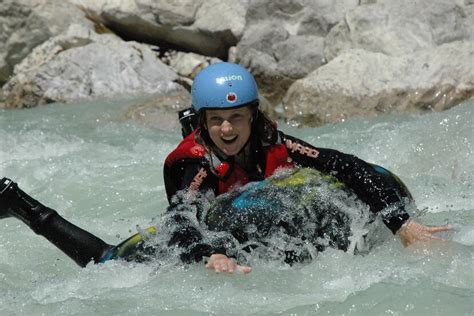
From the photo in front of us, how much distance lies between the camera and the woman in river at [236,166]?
14.4 feet

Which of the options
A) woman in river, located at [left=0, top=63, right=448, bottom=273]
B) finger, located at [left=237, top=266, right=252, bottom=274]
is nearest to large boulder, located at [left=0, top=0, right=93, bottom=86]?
woman in river, located at [left=0, top=63, right=448, bottom=273]

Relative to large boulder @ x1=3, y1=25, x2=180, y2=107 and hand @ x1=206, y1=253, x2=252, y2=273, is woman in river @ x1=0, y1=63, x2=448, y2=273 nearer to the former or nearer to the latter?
hand @ x1=206, y1=253, x2=252, y2=273

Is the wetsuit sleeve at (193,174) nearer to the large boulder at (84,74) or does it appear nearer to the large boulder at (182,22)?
the large boulder at (84,74)

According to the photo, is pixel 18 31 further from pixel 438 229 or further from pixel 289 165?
pixel 438 229

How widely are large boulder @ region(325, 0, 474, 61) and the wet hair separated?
16.7 ft

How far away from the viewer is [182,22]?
37.0 ft

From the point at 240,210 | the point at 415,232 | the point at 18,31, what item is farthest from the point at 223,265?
the point at 18,31

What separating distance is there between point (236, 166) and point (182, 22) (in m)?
6.85

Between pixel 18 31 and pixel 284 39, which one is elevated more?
pixel 18 31

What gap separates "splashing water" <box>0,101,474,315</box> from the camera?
3.90m

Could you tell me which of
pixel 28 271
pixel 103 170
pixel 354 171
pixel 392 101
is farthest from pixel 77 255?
pixel 392 101

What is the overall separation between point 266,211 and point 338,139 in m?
3.62

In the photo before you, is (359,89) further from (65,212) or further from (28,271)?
(28,271)

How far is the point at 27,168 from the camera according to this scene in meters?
7.53
